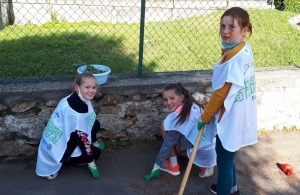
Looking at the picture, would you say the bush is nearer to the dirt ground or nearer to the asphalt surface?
the dirt ground

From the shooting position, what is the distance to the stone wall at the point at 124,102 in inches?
134

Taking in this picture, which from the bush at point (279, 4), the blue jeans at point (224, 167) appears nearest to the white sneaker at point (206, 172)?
the blue jeans at point (224, 167)

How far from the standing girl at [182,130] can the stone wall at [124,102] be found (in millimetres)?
481

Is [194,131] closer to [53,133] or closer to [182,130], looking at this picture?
[182,130]

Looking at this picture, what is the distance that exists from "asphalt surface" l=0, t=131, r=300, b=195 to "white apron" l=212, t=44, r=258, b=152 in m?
A: 0.91

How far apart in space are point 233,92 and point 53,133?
1.73 m

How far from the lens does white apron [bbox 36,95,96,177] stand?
314 centimetres

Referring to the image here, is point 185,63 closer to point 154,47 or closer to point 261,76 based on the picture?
point 154,47

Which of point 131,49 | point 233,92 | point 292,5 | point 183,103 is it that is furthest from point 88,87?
point 292,5

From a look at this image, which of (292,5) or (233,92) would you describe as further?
(292,5)

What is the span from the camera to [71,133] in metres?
3.18

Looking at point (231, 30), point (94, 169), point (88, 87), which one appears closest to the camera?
point (231, 30)

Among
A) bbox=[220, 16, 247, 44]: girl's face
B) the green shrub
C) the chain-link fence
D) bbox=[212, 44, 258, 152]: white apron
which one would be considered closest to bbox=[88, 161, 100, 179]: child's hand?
the chain-link fence

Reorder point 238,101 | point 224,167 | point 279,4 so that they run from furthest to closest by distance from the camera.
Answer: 1. point 279,4
2. point 224,167
3. point 238,101
